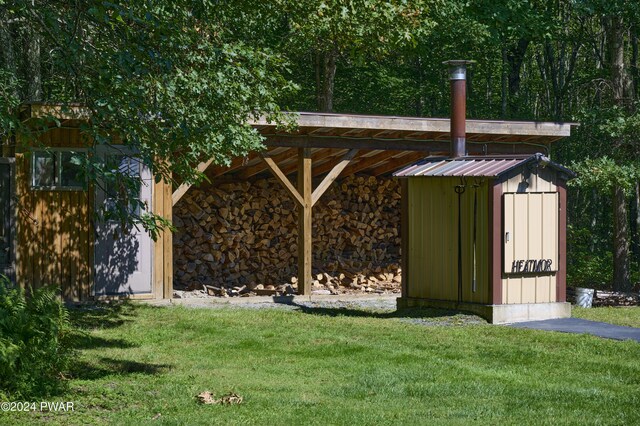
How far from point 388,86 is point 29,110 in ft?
55.3

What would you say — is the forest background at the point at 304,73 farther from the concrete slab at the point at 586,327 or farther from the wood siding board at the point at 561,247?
the concrete slab at the point at 586,327

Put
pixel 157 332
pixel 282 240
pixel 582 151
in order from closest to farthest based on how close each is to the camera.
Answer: pixel 157 332
pixel 282 240
pixel 582 151

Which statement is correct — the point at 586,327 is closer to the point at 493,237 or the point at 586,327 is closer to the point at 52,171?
the point at 493,237

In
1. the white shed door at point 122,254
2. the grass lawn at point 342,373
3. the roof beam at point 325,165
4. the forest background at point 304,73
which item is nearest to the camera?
the grass lawn at point 342,373

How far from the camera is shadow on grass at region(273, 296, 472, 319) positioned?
44.1ft

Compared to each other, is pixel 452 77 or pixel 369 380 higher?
pixel 452 77

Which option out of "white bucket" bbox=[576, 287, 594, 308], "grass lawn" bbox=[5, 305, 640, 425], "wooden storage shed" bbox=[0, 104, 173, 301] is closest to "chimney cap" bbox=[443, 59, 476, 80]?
"grass lawn" bbox=[5, 305, 640, 425]

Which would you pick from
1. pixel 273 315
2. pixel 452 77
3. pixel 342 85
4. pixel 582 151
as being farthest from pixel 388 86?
pixel 273 315

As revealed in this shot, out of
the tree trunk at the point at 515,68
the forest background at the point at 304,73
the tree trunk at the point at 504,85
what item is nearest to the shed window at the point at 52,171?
the forest background at the point at 304,73

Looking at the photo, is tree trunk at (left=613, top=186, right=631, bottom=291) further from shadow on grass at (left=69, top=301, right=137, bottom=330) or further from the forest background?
shadow on grass at (left=69, top=301, right=137, bottom=330)

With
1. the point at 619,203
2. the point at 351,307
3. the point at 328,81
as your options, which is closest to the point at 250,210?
the point at 351,307

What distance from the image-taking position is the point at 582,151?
28.4 meters

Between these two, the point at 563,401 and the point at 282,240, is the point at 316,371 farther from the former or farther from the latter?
the point at 282,240

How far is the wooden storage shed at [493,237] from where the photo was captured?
512 inches
